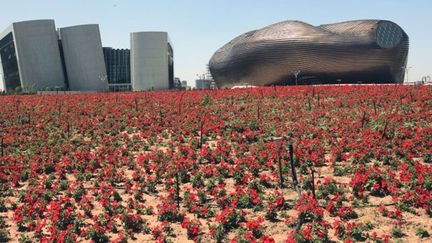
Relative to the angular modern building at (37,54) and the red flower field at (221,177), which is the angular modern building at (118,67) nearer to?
the angular modern building at (37,54)

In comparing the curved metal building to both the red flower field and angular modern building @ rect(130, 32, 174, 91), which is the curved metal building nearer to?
angular modern building @ rect(130, 32, 174, 91)

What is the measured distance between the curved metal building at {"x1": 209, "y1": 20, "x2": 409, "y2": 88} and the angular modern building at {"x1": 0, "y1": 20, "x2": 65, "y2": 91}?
46.2 metres

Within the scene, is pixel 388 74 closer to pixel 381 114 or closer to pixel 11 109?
pixel 381 114

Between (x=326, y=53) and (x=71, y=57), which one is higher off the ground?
(x=326, y=53)

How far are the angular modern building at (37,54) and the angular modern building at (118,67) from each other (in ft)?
68.7

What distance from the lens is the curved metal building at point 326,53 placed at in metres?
81.3

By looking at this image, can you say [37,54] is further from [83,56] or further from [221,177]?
[221,177]

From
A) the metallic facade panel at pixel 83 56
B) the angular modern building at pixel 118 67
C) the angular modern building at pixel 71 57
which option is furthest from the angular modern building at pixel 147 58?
the angular modern building at pixel 118 67

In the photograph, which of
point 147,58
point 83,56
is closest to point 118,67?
point 147,58

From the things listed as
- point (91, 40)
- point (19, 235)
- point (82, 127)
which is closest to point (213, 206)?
point (19, 235)

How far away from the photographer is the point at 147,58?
106125mm

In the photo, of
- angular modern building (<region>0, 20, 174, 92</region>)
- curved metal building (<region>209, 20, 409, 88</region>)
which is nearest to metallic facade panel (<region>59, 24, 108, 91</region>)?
angular modern building (<region>0, 20, 174, 92</region>)

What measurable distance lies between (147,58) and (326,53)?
47.4 meters

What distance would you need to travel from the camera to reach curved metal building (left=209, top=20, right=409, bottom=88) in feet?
267
